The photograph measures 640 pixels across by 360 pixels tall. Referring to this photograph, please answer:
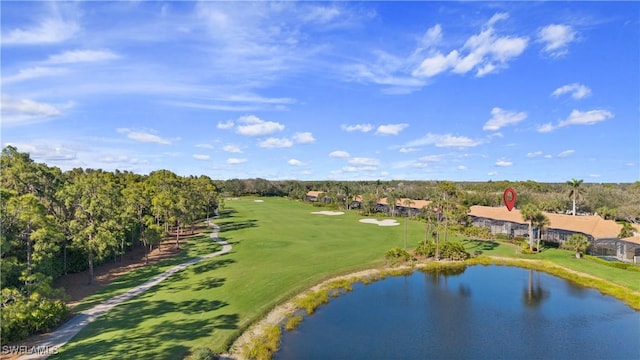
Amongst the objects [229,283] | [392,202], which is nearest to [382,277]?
[229,283]

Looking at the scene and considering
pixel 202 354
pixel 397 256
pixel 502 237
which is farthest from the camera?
pixel 502 237

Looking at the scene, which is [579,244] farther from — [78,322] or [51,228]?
[51,228]

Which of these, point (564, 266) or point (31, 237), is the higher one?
point (31, 237)

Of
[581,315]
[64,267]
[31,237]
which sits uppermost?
[31,237]

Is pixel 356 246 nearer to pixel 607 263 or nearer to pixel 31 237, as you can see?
pixel 607 263

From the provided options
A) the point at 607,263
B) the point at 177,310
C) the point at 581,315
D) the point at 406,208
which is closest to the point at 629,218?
the point at 607,263

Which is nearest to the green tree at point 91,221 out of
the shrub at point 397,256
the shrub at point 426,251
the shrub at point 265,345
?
the shrub at point 265,345

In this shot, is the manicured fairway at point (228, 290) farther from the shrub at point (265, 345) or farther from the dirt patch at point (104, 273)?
the dirt patch at point (104, 273)
